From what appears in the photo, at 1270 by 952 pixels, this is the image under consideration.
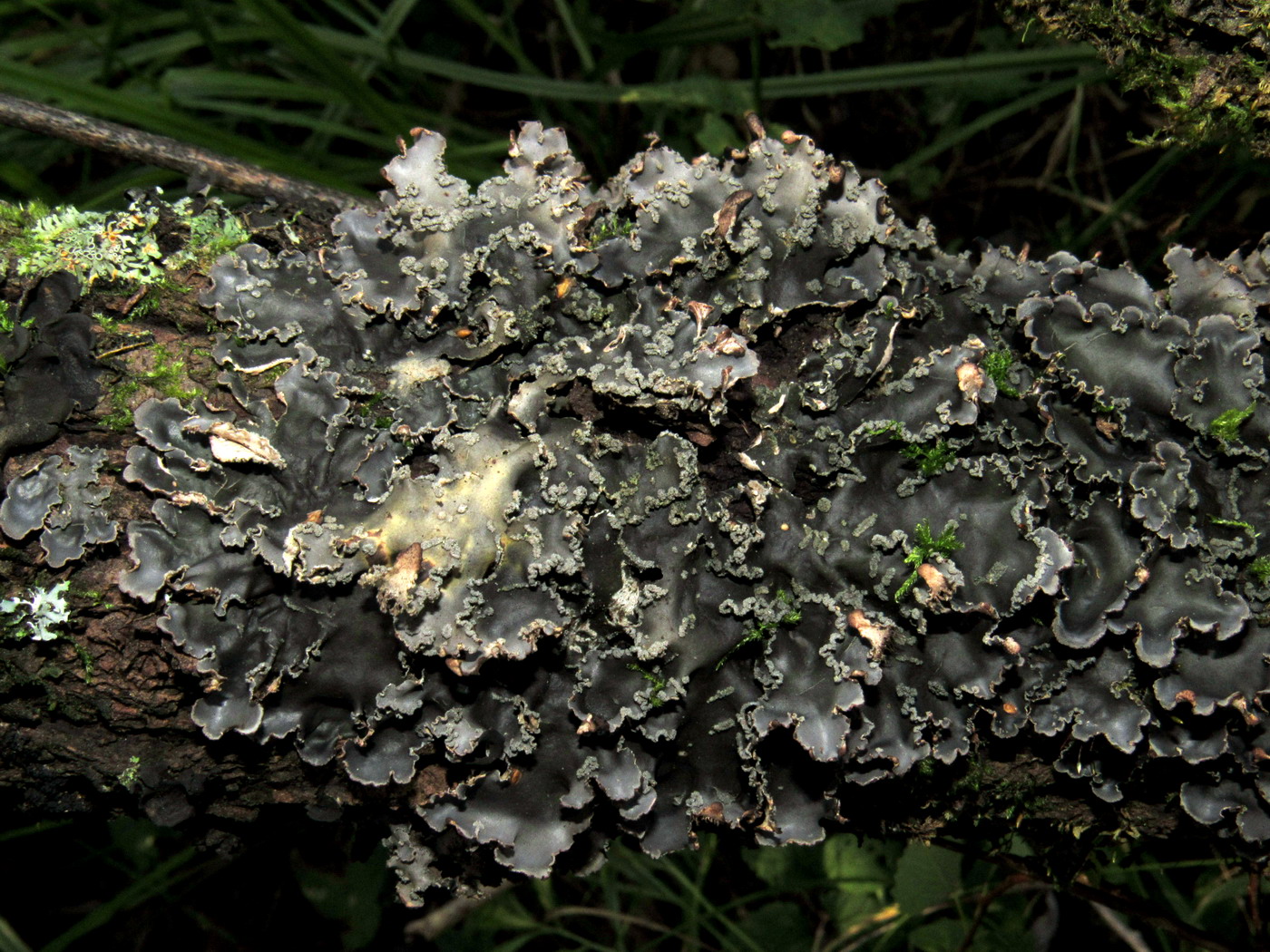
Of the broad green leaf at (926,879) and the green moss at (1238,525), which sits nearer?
the green moss at (1238,525)

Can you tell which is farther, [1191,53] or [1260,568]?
[1191,53]

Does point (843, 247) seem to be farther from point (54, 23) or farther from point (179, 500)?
point (54, 23)

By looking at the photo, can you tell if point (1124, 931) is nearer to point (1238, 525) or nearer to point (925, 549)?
point (1238, 525)

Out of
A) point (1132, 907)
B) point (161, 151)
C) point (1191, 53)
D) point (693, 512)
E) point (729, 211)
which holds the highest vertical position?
point (1191, 53)

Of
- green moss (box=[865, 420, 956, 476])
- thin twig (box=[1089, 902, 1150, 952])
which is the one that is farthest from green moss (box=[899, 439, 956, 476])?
thin twig (box=[1089, 902, 1150, 952])

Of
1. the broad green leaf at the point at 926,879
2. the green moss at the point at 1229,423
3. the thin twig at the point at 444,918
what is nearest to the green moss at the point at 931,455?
the green moss at the point at 1229,423

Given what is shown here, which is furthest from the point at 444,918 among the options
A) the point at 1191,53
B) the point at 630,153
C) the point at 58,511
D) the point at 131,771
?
the point at 1191,53

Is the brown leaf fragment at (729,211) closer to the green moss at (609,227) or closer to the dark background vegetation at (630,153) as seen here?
the green moss at (609,227)
